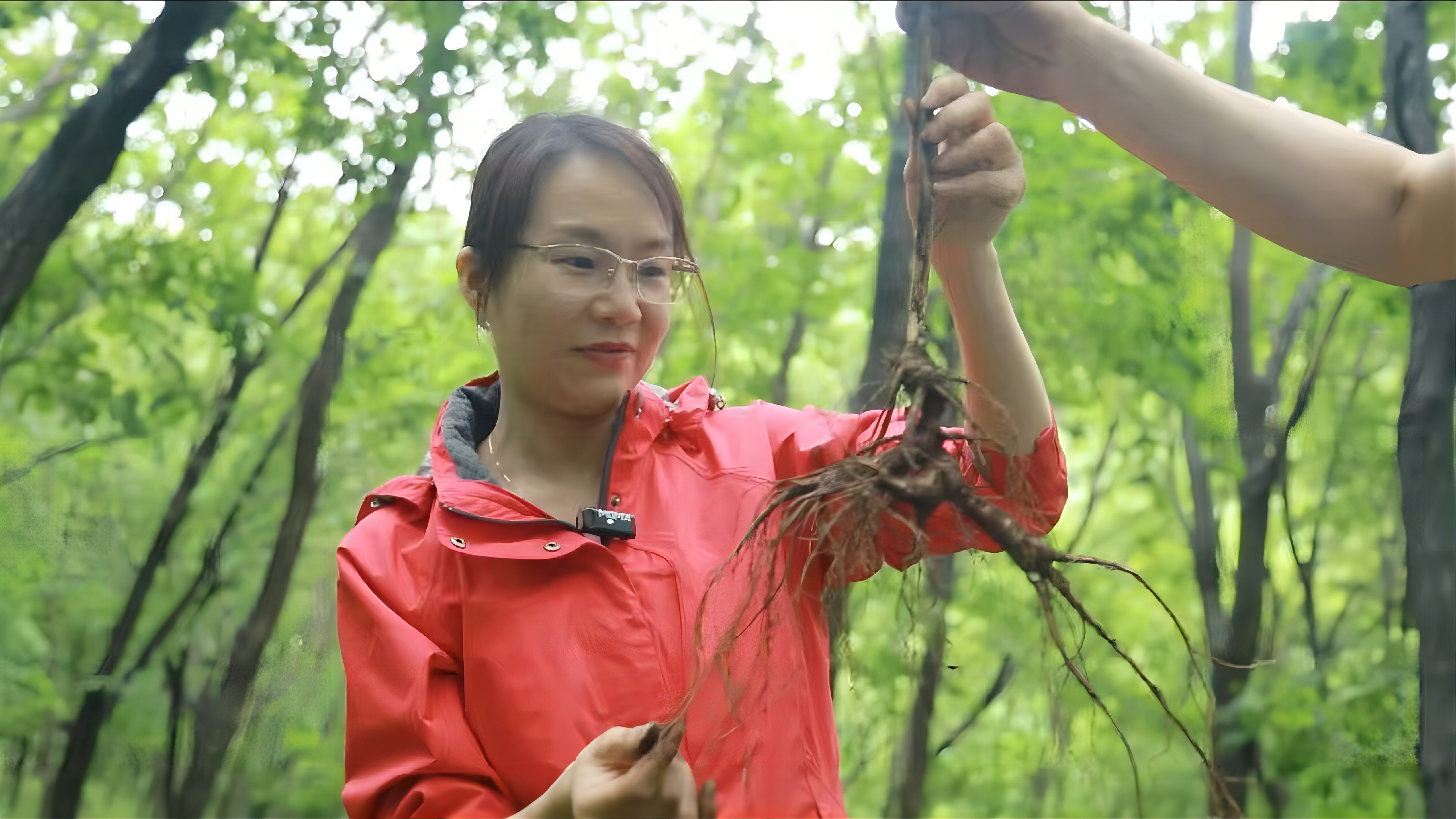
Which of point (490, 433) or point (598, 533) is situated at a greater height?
point (490, 433)

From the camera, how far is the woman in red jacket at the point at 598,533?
811 mm

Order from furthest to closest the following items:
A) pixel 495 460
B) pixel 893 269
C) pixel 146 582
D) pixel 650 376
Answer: pixel 650 376 < pixel 146 582 < pixel 893 269 < pixel 495 460

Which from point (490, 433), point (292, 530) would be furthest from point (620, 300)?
point (292, 530)

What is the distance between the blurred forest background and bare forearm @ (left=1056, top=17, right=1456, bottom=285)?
1181 millimetres

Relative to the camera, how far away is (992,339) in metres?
0.85

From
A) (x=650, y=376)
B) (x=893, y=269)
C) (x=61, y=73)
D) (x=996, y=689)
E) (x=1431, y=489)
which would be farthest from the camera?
(x=650, y=376)

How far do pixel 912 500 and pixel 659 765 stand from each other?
276mm

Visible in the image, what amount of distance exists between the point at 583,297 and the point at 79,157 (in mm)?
1663

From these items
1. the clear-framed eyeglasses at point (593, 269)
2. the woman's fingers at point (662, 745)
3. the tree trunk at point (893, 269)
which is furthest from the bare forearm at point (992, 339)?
the tree trunk at point (893, 269)

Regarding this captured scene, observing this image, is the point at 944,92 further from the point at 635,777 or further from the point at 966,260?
the point at 635,777

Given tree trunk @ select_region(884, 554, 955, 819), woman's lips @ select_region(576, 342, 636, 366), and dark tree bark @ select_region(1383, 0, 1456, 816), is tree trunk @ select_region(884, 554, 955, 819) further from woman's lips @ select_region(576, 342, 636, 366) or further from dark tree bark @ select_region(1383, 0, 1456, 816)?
woman's lips @ select_region(576, 342, 636, 366)

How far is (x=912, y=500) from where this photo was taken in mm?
769

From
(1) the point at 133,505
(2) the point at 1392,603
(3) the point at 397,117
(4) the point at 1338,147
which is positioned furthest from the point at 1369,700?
(1) the point at 133,505

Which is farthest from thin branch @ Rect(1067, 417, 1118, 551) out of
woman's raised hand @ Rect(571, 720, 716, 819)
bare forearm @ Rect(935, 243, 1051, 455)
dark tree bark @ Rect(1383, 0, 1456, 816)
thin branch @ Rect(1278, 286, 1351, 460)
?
woman's raised hand @ Rect(571, 720, 716, 819)
